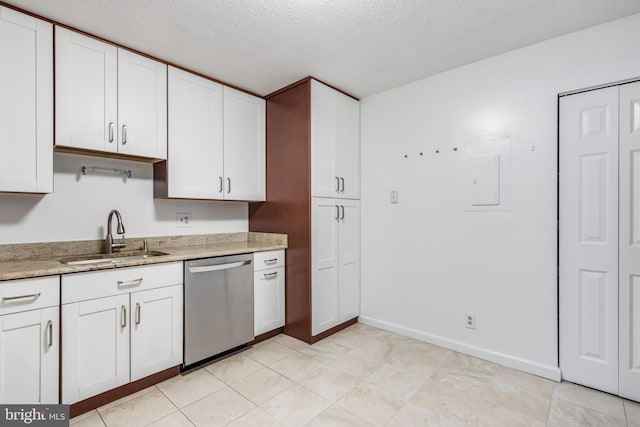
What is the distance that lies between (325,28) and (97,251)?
7.72ft

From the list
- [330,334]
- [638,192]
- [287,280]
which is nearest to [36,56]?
[287,280]

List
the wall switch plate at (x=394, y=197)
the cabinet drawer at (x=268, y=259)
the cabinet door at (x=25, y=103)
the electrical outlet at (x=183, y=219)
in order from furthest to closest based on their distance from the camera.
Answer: the wall switch plate at (x=394, y=197), the electrical outlet at (x=183, y=219), the cabinet drawer at (x=268, y=259), the cabinet door at (x=25, y=103)

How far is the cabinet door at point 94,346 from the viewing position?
1.74 metres

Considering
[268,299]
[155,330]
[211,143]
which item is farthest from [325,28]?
[155,330]

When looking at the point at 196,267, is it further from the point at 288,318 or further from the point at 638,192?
the point at 638,192

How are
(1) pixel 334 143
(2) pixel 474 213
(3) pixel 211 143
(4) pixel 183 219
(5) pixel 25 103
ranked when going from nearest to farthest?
(5) pixel 25 103, (2) pixel 474 213, (3) pixel 211 143, (4) pixel 183 219, (1) pixel 334 143

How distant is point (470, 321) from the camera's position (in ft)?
8.38

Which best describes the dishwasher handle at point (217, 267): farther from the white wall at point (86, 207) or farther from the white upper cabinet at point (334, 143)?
the white upper cabinet at point (334, 143)

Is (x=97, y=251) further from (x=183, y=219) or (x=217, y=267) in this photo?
(x=217, y=267)

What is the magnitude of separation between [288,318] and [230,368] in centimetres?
74

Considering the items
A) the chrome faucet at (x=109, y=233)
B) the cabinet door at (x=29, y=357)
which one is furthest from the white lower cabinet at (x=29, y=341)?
the chrome faucet at (x=109, y=233)

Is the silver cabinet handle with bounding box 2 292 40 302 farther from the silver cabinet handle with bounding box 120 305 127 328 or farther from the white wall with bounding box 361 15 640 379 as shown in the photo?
the white wall with bounding box 361 15 640 379

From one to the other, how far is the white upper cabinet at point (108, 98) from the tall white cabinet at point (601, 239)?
3.04m

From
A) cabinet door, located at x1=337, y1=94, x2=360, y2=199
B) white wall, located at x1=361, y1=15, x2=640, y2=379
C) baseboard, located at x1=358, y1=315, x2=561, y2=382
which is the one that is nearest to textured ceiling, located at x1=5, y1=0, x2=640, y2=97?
white wall, located at x1=361, y1=15, x2=640, y2=379
